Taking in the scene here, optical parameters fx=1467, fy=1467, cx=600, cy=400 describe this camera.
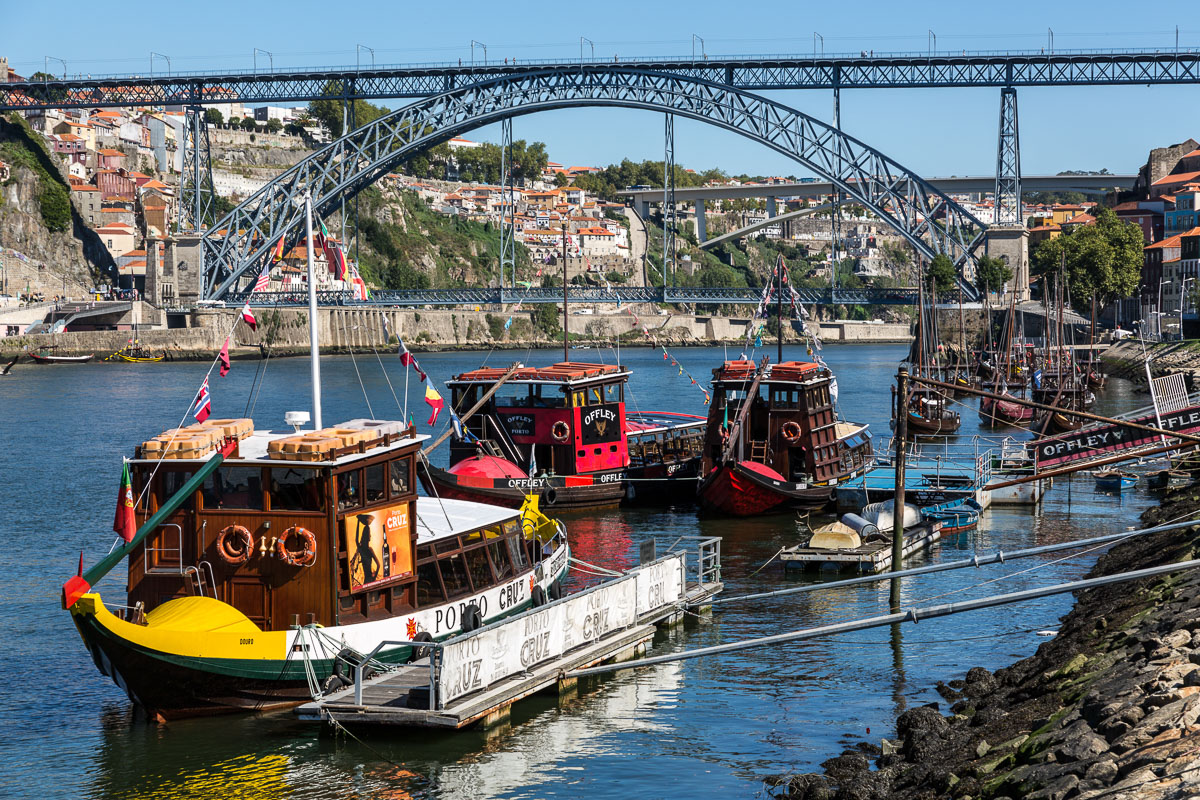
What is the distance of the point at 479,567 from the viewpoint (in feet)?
53.8

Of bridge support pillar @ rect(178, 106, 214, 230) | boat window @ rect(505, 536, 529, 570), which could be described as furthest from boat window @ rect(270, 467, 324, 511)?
bridge support pillar @ rect(178, 106, 214, 230)

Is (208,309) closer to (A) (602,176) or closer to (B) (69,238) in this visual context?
(B) (69,238)

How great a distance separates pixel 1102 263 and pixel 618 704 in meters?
71.8

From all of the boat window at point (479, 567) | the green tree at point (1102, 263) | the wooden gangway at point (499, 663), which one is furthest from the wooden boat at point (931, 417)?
the green tree at point (1102, 263)

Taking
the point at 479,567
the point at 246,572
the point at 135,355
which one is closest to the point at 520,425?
the point at 479,567

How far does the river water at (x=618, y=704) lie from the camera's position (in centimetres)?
1291

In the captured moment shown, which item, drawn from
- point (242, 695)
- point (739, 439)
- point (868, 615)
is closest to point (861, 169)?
point (739, 439)

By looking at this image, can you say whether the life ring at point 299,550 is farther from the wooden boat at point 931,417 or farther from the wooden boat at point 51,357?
the wooden boat at point 51,357

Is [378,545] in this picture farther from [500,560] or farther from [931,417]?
[931,417]

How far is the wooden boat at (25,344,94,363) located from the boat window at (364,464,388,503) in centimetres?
7284

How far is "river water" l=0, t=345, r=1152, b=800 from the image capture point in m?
12.9

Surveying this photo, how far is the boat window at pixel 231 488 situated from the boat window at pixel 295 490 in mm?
175

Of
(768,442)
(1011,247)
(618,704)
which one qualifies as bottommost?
(618,704)

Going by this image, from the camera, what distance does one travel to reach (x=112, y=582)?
21688mm
